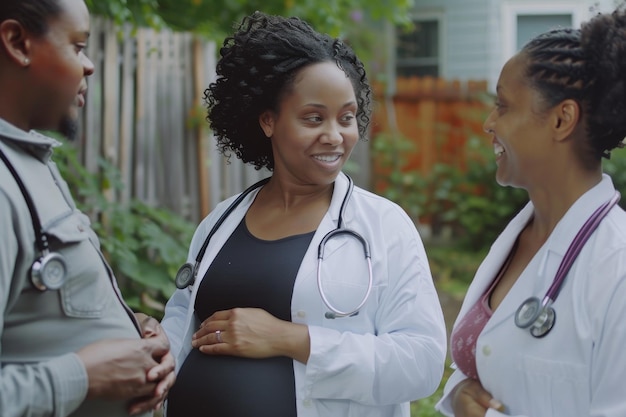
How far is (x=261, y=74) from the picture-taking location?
279cm

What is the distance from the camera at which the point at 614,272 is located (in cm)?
194

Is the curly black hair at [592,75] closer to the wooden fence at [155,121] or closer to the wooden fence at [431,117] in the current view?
the wooden fence at [155,121]

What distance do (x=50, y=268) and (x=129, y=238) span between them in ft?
11.8

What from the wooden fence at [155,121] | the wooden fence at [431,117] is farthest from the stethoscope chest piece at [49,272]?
the wooden fence at [431,117]

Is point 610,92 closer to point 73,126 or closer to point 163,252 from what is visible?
point 73,126

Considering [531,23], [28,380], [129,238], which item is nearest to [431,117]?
[531,23]

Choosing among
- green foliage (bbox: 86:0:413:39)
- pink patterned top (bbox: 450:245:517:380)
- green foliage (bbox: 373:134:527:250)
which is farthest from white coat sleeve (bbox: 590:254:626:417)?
green foliage (bbox: 373:134:527:250)

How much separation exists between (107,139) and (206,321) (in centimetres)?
359

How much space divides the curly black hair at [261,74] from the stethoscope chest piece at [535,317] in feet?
3.33

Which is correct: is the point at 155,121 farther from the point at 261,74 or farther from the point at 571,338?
the point at 571,338

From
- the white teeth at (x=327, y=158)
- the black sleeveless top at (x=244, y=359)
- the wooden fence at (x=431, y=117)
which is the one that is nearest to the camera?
the black sleeveless top at (x=244, y=359)

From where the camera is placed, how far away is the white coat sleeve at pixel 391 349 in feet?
7.86

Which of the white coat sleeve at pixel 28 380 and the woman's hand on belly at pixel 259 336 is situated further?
the woman's hand on belly at pixel 259 336

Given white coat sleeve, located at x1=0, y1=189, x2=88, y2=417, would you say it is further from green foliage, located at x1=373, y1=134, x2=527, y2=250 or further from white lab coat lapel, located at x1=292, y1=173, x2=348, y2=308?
green foliage, located at x1=373, y1=134, x2=527, y2=250
